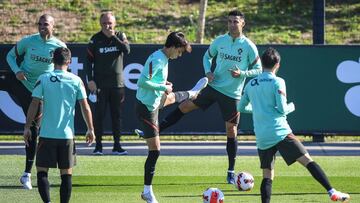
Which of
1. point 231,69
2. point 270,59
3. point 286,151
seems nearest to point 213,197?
point 286,151

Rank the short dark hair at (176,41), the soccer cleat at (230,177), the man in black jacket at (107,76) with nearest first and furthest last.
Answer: the short dark hair at (176,41), the soccer cleat at (230,177), the man in black jacket at (107,76)

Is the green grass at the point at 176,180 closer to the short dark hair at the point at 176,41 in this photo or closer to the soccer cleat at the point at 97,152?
the soccer cleat at the point at 97,152

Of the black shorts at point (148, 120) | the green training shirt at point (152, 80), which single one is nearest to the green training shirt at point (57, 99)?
the green training shirt at point (152, 80)

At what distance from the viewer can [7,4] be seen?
2567 cm

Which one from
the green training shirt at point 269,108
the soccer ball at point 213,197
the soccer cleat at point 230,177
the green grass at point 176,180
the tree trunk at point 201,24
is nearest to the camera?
the green training shirt at point 269,108

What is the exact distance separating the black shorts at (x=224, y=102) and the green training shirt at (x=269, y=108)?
268 centimetres

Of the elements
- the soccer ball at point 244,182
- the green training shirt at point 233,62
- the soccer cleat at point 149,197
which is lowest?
the soccer ball at point 244,182

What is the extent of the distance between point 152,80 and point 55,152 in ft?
5.41

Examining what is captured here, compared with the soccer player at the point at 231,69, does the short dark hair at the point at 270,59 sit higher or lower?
higher

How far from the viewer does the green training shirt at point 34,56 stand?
1264cm

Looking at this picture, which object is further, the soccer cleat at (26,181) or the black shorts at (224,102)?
the black shorts at (224,102)

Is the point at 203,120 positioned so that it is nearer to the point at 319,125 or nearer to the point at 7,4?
the point at 319,125

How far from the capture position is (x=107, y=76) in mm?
16094

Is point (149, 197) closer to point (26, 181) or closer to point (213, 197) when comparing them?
point (213, 197)
